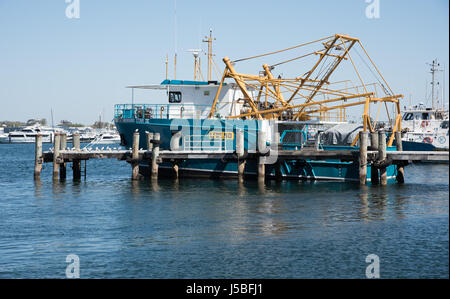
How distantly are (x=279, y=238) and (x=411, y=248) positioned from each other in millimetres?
3923

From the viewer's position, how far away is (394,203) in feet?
76.4

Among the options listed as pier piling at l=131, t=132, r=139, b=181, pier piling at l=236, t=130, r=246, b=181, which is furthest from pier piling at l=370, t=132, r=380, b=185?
pier piling at l=131, t=132, r=139, b=181

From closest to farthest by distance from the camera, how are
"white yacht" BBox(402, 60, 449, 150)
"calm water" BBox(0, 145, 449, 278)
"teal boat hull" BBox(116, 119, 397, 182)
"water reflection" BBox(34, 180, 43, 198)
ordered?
"calm water" BBox(0, 145, 449, 278), "water reflection" BBox(34, 180, 43, 198), "teal boat hull" BBox(116, 119, 397, 182), "white yacht" BBox(402, 60, 449, 150)

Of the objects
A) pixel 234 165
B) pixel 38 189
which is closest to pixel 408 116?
pixel 234 165

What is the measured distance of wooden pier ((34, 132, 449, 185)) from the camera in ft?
92.9

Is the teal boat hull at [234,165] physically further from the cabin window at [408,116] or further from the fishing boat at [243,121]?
the cabin window at [408,116]

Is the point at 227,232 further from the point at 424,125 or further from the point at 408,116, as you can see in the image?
the point at 408,116

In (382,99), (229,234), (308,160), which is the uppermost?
(382,99)

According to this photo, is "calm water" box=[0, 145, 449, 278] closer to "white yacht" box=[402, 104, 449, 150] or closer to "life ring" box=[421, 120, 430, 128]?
"white yacht" box=[402, 104, 449, 150]

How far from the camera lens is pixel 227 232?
1845 cm

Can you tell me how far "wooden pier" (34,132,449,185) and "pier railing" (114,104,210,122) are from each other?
7.56 feet

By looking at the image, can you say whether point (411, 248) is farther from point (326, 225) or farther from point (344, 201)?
point (344, 201)

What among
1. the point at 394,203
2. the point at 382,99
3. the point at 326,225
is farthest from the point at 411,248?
the point at 382,99

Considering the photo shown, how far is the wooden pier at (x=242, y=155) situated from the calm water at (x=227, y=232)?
5.33 feet
